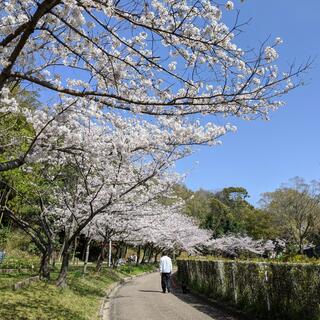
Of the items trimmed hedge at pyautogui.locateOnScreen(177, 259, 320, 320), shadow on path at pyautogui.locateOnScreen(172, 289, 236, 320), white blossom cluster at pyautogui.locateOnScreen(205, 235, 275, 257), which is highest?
white blossom cluster at pyautogui.locateOnScreen(205, 235, 275, 257)

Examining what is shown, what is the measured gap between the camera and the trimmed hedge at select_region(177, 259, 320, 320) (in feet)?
27.1

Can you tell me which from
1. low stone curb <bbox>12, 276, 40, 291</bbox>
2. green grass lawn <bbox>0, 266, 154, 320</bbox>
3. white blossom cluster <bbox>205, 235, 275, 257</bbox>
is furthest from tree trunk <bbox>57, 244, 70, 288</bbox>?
white blossom cluster <bbox>205, 235, 275, 257</bbox>

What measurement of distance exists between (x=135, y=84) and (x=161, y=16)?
1330 millimetres

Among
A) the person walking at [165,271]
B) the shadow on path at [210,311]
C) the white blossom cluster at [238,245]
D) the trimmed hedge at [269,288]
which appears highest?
the white blossom cluster at [238,245]

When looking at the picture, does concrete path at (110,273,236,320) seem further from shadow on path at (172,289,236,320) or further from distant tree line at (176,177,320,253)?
distant tree line at (176,177,320,253)

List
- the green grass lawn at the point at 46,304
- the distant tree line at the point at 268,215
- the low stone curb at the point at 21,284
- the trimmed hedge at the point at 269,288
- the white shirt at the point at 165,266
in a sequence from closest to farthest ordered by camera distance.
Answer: the trimmed hedge at the point at 269,288 → the green grass lawn at the point at 46,304 → the low stone curb at the point at 21,284 → the white shirt at the point at 165,266 → the distant tree line at the point at 268,215

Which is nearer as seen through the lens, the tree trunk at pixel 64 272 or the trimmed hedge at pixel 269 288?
the trimmed hedge at pixel 269 288

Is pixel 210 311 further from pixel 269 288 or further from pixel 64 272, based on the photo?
pixel 64 272

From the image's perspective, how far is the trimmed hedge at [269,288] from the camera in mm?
8250

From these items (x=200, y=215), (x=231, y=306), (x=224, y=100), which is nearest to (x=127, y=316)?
(x=231, y=306)

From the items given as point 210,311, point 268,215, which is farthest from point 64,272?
point 268,215

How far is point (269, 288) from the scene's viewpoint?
32.6 ft

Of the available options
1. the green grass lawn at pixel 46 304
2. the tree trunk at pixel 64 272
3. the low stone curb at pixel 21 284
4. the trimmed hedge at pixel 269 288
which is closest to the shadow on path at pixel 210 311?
the trimmed hedge at pixel 269 288

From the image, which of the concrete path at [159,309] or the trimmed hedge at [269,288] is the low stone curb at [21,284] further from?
the trimmed hedge at [269,288]
